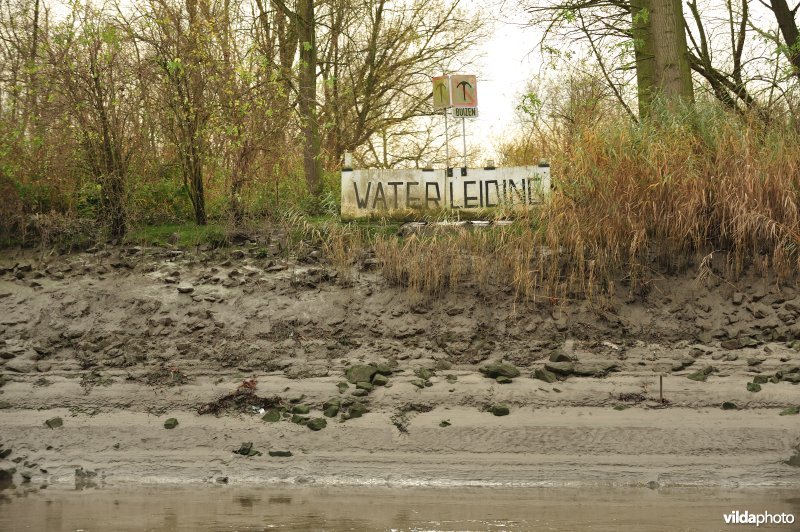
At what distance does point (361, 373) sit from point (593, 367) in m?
2.03

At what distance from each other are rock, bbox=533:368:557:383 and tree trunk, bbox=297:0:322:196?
24.4ft

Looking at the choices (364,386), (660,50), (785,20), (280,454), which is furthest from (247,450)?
(785,20)

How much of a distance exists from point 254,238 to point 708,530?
712cm

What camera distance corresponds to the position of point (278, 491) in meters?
6.04

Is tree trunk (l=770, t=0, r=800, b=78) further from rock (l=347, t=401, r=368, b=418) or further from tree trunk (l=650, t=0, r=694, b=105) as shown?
rock (l=347, t=401, r=368, b=418)

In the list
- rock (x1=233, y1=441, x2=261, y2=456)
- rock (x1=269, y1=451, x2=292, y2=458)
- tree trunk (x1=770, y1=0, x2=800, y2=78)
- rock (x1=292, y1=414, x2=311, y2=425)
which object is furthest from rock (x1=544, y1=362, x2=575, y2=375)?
tree trunk (x1=770, y1=0, x2=800, y2=78)

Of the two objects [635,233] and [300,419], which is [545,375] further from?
[635,233]

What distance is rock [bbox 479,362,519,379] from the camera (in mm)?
7547

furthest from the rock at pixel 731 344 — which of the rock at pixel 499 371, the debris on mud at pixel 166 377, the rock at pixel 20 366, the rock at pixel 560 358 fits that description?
the rock at pixel 20 366

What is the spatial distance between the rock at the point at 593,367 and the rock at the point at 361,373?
176cm

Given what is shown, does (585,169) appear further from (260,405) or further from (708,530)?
(708,530)

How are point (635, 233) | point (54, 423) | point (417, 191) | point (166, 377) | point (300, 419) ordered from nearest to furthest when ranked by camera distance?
1. point (300, 419)
2. point (54, 423)
3. point (166, 377)
4. point (635, 233)
5. point (417, 191)

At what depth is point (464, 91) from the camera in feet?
40.1

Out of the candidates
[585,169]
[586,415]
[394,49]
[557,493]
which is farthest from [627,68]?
[557,493]
